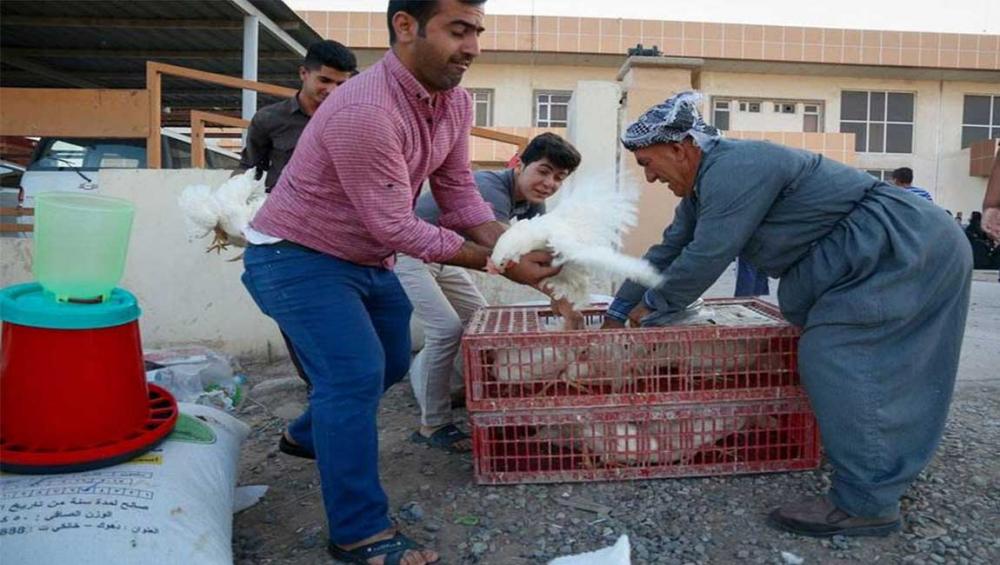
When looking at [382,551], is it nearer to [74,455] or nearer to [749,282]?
[74,455]

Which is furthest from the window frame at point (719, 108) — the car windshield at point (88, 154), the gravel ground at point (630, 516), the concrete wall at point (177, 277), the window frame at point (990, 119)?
the gravel ground at point (630, 516)

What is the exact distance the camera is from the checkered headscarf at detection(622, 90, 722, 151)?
2561 millimetres

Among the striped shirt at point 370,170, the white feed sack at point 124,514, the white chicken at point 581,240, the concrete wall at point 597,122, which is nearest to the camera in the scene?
the white feed sack at point 124,514

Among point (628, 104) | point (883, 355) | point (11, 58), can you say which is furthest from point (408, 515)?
point (11, 58)

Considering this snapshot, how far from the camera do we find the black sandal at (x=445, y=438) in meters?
3.18

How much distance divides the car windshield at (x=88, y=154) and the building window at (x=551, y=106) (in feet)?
46.4

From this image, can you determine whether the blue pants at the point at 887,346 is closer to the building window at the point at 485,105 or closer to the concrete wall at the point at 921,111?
the building window at the point at 485,105

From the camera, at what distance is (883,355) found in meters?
2.36

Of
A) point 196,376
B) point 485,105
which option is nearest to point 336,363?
point 196,376

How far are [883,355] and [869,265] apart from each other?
0.28 meters

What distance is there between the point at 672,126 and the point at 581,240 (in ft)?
1.75

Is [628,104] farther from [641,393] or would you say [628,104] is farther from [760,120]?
[760,120]

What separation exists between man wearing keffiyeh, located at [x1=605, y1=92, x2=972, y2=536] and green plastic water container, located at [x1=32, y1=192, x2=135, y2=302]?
1.74m

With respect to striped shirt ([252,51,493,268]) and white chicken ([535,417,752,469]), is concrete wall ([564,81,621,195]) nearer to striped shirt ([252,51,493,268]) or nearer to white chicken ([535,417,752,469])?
white chicken ([535,417,752,469])
